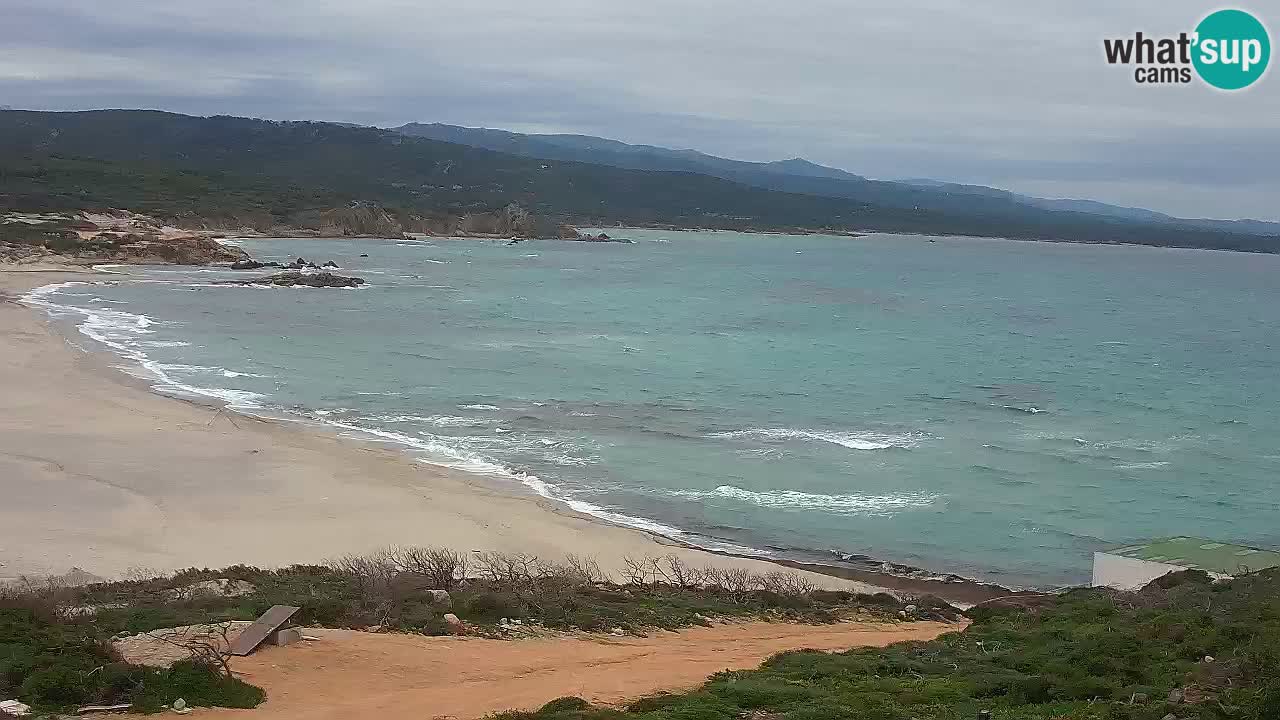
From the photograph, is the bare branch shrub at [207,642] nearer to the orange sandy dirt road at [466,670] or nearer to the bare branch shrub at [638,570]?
the orange sandy dirt road at [466,670]

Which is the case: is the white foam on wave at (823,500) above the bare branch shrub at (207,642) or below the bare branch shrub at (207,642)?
below

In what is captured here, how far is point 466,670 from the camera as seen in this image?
1090cm

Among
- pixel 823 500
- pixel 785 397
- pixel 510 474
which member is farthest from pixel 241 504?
pixel 785 397

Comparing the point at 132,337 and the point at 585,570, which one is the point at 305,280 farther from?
the point at 585,570

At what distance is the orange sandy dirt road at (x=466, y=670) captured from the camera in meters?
9.68

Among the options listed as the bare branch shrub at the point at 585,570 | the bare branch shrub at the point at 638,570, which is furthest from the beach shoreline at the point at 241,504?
the bare branch shrub at the point at 585,570

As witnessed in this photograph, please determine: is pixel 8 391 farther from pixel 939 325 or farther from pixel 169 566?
pixel 939 325

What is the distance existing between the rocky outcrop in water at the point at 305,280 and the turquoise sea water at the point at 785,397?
6.65 feet

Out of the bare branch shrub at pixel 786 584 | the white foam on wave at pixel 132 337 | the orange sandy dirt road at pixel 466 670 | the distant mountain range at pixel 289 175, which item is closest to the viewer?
the orange sandy dirt road at pixel 466 670

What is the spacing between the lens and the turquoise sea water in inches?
910

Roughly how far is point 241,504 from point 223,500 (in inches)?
18.4

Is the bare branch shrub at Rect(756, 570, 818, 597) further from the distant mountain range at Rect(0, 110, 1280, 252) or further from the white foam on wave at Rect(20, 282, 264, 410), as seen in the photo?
the distant mountain range at Rect(0, 110, 1280, 252)

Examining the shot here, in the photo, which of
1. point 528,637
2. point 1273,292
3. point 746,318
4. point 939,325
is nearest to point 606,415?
point 528,637

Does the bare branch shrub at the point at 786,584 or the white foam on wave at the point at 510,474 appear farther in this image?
the white foam on wave at the point at 510,474
